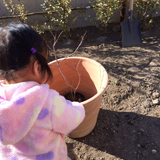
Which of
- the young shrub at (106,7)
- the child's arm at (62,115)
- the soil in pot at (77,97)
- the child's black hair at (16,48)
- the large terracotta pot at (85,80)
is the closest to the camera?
the child's black hair at (16,48)

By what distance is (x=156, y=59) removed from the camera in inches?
116

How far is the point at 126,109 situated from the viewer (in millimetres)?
2193

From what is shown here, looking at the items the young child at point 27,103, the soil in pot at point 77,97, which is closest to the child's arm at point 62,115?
the young child at point 27,103

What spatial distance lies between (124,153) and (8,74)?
59.0 inches

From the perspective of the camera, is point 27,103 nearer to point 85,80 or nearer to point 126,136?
point 85,80

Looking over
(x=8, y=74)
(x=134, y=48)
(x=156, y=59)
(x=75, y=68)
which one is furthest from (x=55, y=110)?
(x=134, y=48)

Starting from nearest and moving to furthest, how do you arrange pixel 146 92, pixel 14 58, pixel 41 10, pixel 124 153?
pixel 14 58 < pixel 124 153 < pixel 146 92 < pixel 41 10

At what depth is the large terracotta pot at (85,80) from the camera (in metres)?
1.63

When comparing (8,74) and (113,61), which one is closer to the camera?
(8,74)

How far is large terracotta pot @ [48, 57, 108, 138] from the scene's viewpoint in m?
1.63

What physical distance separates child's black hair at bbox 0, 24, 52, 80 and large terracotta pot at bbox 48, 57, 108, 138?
0.71 meters

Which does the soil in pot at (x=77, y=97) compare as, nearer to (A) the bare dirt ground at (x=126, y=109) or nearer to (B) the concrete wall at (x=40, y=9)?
(A) the bare dirt ground at (x=126, y=109)

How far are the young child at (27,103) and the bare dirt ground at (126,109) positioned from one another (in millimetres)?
990

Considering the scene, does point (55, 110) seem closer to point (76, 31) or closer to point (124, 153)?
point (124, 153)
